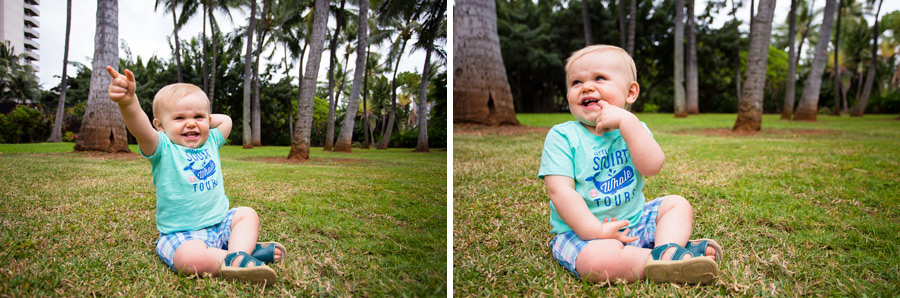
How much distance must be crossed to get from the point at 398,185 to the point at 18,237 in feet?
2.93

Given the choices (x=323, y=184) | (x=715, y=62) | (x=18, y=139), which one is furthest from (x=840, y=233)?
(x=715, y=62)

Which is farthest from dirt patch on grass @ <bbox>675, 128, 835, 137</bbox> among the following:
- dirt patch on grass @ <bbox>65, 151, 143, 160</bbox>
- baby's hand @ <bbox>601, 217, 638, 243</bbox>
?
dirt patch on grass @ <bbox>65, 151, 143, 160</bbox>

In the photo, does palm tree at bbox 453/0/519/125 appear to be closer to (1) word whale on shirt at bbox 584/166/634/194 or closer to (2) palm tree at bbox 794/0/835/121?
(1) word whale on shirt at bbox 584/166/634/194

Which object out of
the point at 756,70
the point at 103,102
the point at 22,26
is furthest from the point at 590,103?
the point at 756,70

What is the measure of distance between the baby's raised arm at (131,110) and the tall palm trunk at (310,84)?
420 millimetres

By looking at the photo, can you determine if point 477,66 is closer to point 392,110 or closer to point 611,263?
point 392,110

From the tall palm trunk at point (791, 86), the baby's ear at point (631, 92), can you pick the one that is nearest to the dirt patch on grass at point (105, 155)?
the baby's ear at point (631, 92)

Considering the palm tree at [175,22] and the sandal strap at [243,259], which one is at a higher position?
the palm tree at [175,22]

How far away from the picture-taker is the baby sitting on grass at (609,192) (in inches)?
49.1

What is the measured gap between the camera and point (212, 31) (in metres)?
1.65

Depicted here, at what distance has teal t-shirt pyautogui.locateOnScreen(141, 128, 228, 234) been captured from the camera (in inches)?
53.8

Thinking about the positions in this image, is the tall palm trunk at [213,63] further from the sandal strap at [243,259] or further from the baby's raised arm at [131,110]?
the sandal strap at [243,259]

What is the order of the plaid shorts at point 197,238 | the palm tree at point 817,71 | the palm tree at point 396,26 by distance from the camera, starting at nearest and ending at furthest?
the palm tree at point 396,26 → the plaid shorts at point 197,238 → the palm tree at point 817,71

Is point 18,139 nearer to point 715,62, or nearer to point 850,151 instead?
point 850,151
